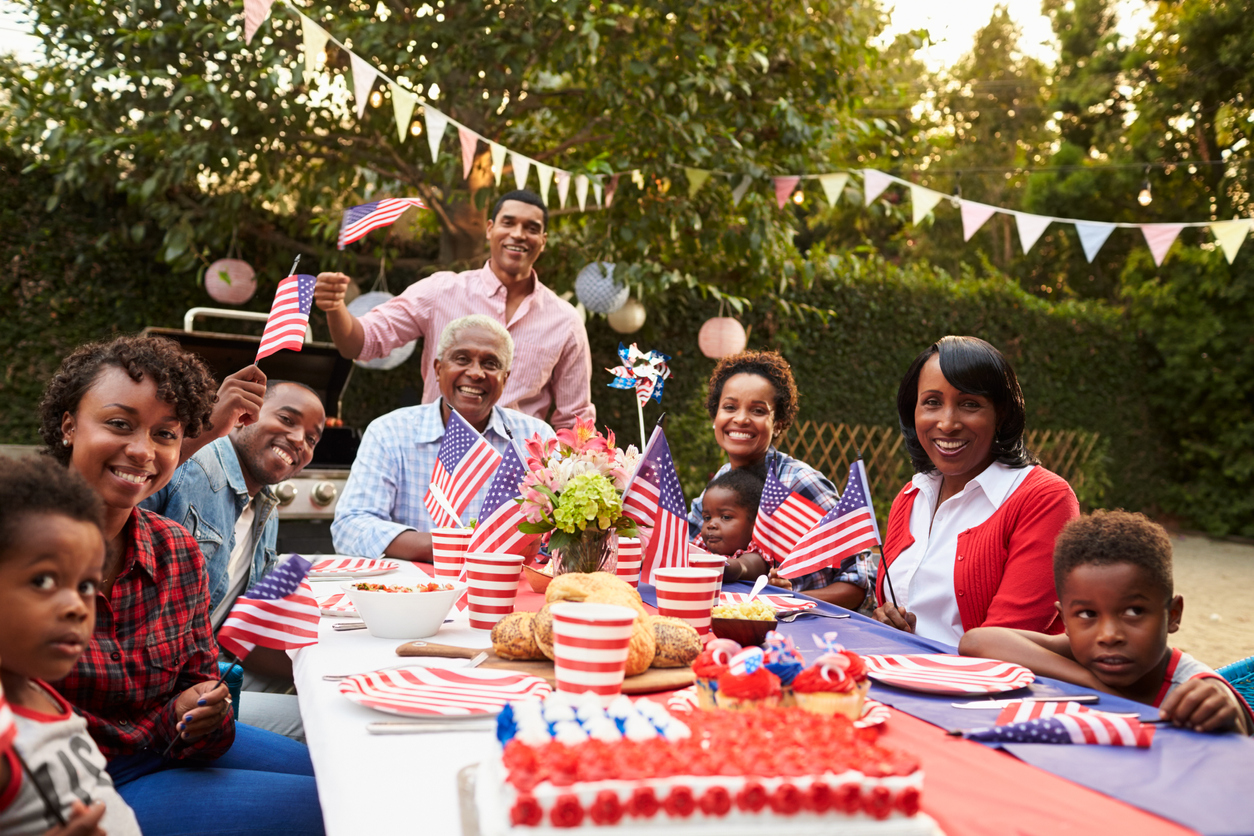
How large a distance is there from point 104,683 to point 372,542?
146 centimetres

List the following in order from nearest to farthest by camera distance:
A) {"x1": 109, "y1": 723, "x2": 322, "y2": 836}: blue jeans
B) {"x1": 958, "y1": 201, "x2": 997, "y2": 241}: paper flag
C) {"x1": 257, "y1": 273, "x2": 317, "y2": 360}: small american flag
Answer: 1. {"x1": 109, "y1": 723, "x2": 322, "y2": 836}: blue jeans
2. {"x1": 257, "y1": 273, "x2": 317, "y2": 360}: small american flag
3. {"x1": 958, "y1": 201, "x2": 997, "y2": 241}: paper flag

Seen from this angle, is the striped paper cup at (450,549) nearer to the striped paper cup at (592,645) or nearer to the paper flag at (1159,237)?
the striped paper cup at (592,645)

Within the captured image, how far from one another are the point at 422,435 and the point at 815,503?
1.50 metres

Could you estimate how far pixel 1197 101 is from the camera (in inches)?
547

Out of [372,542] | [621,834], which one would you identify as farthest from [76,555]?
[372,542]

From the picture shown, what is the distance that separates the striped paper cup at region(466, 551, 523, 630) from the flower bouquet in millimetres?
A: 123

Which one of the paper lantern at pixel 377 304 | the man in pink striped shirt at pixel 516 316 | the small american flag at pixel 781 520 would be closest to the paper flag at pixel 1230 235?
the man in pink striped shirt at pixel 516 316

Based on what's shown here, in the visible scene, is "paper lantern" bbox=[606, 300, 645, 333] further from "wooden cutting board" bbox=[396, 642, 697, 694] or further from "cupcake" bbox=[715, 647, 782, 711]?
"cupcake" bbox=[715, 647, 782, 711]

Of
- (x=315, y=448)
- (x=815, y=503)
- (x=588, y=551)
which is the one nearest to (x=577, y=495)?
(x=588, y=551)

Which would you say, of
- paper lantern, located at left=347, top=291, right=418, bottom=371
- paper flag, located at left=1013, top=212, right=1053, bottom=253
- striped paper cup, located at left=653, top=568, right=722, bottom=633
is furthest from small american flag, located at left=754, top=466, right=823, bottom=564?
paper flag, located at left=1013, top=212, right=1053, bottom=253

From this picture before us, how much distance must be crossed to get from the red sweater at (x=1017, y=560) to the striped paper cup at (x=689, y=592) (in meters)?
0.81

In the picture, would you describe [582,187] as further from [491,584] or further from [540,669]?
[540,669]

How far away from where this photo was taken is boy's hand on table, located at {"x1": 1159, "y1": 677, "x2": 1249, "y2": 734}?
1309mm

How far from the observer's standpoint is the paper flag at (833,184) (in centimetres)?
695
